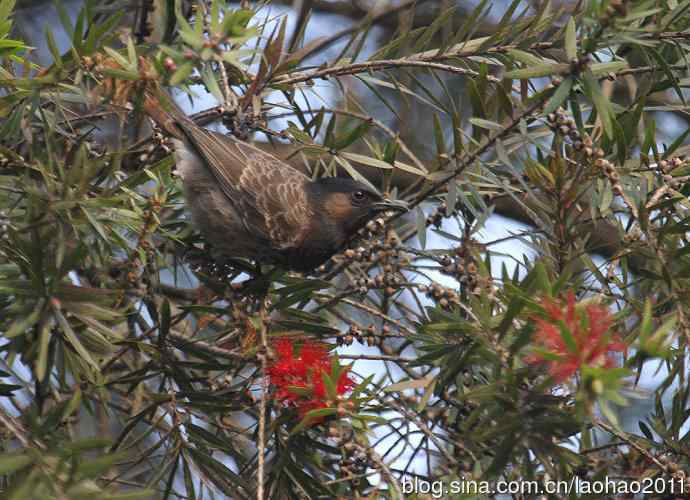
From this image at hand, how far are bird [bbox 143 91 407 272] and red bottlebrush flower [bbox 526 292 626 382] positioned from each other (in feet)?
6.61

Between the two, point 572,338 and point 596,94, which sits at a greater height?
point 596,94

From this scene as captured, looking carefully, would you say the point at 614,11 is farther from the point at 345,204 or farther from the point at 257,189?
the point at 257,189

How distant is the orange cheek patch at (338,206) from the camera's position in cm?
466

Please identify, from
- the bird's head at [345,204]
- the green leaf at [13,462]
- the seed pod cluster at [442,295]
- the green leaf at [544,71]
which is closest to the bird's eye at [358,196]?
the bird's head at [345,204]

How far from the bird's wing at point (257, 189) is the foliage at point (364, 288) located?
753mm

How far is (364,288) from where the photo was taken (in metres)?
3.27

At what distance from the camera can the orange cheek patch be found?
4.66 metres

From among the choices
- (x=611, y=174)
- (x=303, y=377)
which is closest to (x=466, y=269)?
(x=611, y=174)

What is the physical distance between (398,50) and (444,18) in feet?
0.82

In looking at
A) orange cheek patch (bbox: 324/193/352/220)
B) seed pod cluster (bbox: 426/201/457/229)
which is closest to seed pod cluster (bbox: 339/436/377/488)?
seed pod cluster (bbox: 426/201/457/229)

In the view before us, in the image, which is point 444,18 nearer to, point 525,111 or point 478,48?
point 478,48

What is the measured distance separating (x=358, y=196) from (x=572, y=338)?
2.61 metres

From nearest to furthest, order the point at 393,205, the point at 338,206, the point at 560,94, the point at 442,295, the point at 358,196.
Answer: the point at 560,94 < the point at 442,295 < the point at 393,205 < the point at 358,196 < the point at 338,206

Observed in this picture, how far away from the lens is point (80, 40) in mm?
2777
